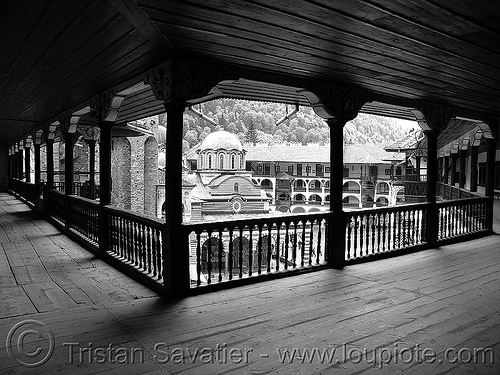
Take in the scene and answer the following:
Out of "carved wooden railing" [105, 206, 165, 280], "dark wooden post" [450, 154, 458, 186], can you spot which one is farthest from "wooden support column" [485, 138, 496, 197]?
"dark wooden post" [450, 154, 458, 186]

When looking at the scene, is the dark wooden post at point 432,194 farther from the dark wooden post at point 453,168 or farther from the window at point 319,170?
the window at point 319,170

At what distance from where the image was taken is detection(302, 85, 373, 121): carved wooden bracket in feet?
19.0

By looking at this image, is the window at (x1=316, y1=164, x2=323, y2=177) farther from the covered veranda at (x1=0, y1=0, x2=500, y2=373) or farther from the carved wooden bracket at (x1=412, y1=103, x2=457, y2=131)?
the covered veranda at (x1=0, y1=0, x2=500, y2=373)

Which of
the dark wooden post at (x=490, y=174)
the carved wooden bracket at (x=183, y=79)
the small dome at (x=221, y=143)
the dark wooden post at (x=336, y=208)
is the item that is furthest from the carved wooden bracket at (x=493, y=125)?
the small dome at (x=221, y=143)

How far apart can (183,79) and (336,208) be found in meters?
3.03

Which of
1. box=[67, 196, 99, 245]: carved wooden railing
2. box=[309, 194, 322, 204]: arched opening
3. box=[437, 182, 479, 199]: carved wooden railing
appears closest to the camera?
box=[67, 196, 99, 245]: carved wooden railing

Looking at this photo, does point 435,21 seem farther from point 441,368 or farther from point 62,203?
point 62,203

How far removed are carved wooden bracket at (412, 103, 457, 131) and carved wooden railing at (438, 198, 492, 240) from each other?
4.89 ft

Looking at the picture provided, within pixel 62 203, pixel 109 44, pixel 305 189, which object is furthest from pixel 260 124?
pixel 109 44

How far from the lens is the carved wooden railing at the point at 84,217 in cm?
728

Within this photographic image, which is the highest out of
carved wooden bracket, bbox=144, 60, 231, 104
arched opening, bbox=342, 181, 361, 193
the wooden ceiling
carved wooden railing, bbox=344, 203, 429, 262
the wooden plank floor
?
the wooden ceiling

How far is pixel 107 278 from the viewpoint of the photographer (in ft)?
17.9

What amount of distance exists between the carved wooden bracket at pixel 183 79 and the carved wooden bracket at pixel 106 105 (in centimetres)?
176

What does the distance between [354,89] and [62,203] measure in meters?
→ 7.08
